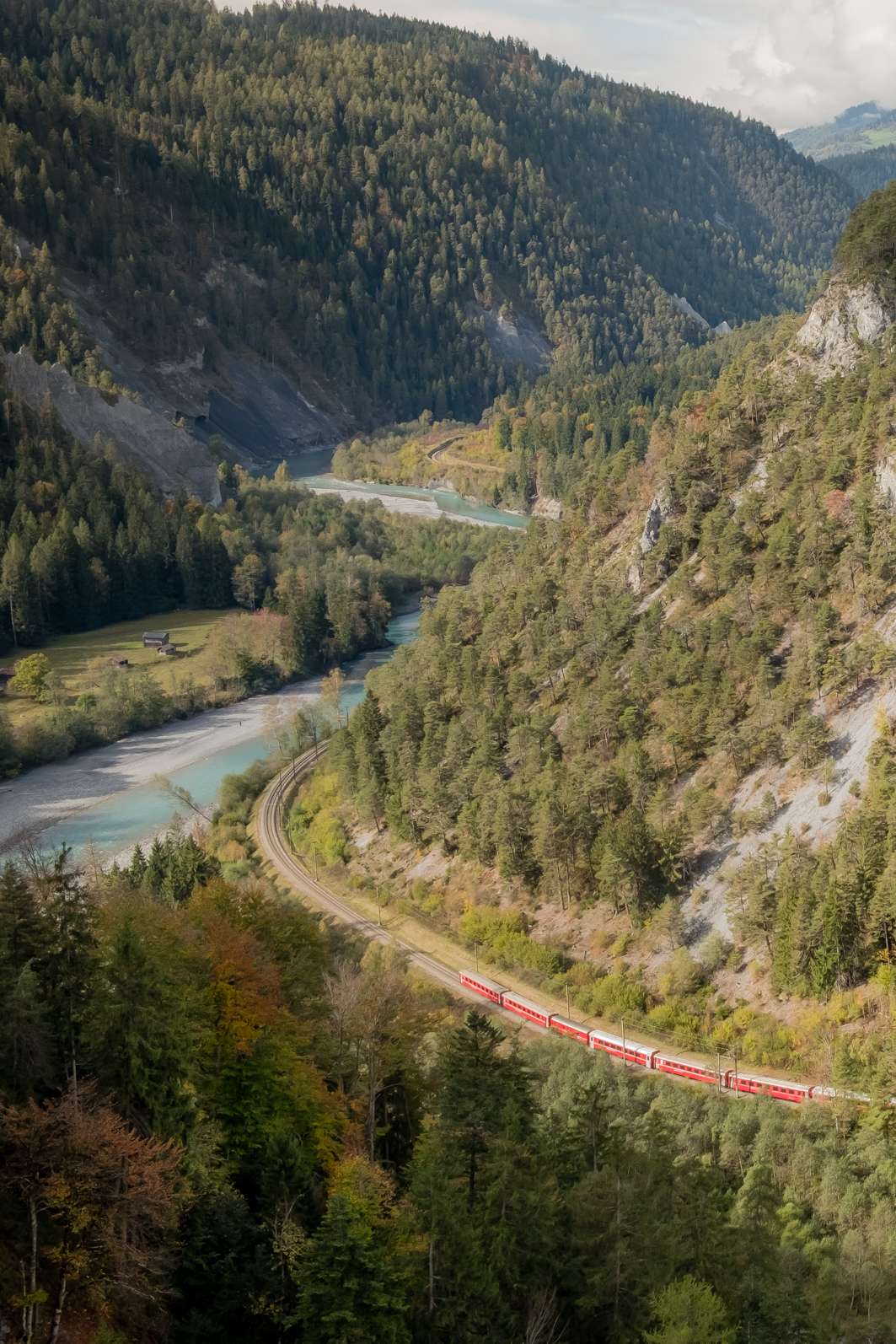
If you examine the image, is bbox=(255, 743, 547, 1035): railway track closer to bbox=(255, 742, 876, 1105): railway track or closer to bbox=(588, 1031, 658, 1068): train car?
bbox=(255, 742, 876, 1105): railway track

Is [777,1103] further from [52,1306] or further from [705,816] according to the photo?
[52,1306]

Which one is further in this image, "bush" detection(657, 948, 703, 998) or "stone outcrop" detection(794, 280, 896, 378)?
"stone outcrop" detection(794, 280, 896, 378)

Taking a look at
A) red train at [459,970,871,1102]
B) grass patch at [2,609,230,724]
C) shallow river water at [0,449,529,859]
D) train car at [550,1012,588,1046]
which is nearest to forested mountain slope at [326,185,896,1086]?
red train at [459,970,871,1102]

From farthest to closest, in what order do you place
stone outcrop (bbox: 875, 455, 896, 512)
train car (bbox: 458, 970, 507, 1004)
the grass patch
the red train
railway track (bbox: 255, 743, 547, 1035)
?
the grass patch < stone outcrop (bbox: 875, 455, 896, 512) < railway track (bbox: 255, 743, 547, 1035) < train car (bbox: 458, 970, 507, 1004) < the red train

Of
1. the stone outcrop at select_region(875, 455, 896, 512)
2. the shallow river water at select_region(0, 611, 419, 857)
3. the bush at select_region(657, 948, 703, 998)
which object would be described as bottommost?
the shallow river water at select_region(0, 611, 419, 857)

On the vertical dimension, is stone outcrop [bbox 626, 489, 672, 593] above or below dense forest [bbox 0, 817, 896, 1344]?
above

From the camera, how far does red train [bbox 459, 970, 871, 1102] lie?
4312 cm

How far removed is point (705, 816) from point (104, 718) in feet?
175

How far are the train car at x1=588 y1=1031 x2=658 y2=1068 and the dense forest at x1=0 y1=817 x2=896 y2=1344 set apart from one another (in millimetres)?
11379

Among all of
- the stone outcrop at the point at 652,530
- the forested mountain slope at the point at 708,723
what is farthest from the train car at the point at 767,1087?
the stone outcrop at the point at 652,530

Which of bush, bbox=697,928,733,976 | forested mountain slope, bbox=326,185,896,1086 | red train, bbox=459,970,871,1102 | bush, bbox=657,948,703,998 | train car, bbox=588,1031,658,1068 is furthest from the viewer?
bush, bbox=697,928,733,976

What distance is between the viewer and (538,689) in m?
70.8

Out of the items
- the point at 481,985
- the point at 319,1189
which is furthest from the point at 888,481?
the point at 319,1189

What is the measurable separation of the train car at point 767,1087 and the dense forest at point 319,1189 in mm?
6797
